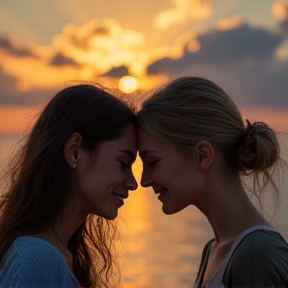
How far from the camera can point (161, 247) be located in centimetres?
1714

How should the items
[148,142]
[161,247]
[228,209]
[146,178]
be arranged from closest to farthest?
[228,209]
[148,142]
[146,178]
[161,247]

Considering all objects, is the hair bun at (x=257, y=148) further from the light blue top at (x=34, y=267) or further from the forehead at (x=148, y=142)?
the light blue top at (x=34, y=267)

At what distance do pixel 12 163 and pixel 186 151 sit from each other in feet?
3.13

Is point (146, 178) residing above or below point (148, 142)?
below

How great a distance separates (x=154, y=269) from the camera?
566 inches

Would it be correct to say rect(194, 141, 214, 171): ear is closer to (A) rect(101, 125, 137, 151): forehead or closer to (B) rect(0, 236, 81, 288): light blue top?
(A) rect(101, 125, 137, 151): forehead

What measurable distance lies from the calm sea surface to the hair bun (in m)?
5.82

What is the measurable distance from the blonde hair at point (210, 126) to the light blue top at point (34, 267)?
0.99m

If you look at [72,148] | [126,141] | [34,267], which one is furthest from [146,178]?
[34,267]

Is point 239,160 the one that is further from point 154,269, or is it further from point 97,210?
point 154,269

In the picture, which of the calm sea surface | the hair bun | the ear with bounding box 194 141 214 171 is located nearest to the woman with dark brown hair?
the ear with bounding box 194 141 214 171

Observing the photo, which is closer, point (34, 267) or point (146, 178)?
point (34, 267)

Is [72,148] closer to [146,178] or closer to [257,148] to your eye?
[146,178]

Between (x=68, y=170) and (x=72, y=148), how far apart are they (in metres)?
0.12
